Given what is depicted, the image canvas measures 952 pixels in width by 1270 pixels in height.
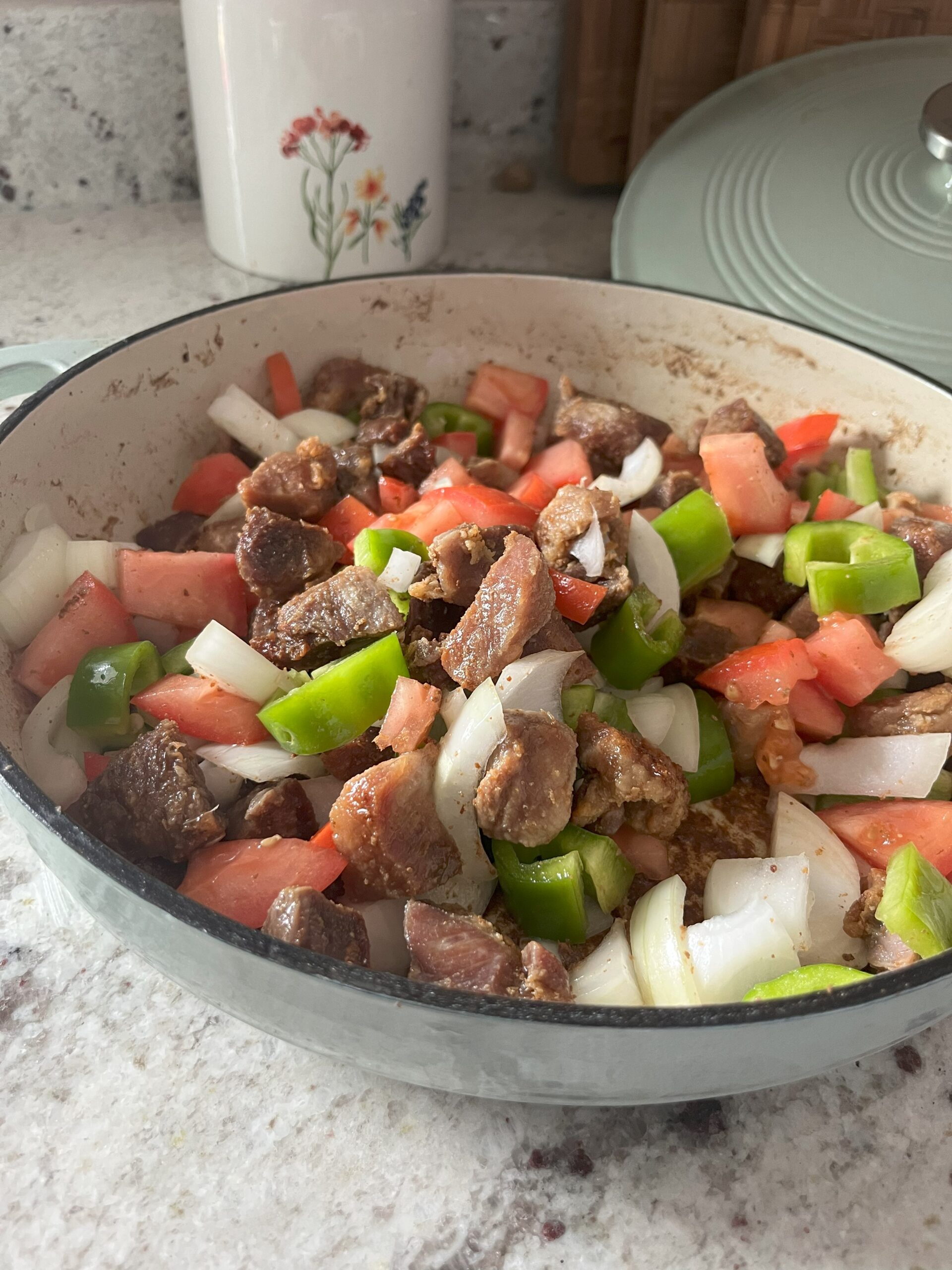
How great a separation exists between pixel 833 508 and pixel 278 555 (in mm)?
698

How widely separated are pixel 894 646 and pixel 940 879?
0.32 meters

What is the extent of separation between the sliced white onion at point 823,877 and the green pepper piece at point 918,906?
2.9 inches

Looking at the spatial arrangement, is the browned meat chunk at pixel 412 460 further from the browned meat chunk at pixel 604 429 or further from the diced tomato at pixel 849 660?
the diced tomato at pixel 849 660

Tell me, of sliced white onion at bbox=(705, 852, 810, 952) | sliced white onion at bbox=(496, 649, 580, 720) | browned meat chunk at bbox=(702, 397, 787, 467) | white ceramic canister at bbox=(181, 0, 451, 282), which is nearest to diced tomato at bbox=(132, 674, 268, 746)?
sliced white onion at bbox=(496, 649, 580, 720)

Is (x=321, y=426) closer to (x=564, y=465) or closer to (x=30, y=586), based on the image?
(x=564, y=465)

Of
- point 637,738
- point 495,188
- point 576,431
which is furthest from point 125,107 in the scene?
point 637,738

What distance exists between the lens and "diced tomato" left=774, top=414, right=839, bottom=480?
145 cm

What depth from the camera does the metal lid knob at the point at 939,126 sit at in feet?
4.58

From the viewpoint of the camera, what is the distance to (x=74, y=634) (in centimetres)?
112

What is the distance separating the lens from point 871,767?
114 centimetres

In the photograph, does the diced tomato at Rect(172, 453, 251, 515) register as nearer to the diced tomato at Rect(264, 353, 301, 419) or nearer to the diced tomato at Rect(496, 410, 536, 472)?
the diced tomato at Rect(264, 353, 301, 419)

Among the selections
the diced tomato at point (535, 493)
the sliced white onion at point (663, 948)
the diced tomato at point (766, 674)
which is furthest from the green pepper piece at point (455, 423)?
the sliced white onion at point (663, 948)

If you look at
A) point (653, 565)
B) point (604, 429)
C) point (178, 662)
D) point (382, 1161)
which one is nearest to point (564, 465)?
point (604, 429)

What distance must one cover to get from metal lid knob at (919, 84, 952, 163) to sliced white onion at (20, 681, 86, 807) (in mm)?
1275
